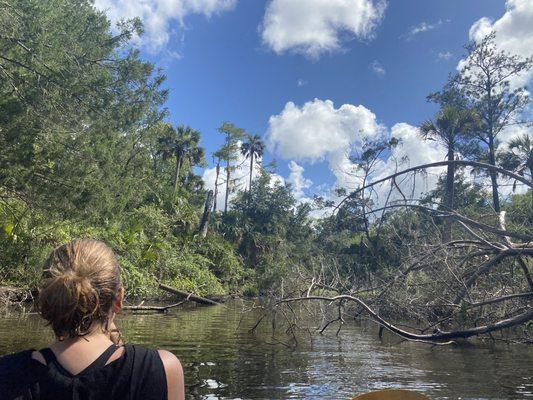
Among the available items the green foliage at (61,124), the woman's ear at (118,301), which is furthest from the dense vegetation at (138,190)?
the woman's ear at (118,301)

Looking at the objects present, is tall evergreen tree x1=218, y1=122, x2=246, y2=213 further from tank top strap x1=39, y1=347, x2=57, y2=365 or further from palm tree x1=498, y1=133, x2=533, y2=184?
tank top strap x1=39, y1=347, x2=57, y2=365

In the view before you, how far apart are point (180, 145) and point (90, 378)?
144ft

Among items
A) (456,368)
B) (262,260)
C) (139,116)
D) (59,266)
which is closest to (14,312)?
(139,116)

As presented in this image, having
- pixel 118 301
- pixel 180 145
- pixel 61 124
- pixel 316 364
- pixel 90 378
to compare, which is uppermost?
pixel 180 145

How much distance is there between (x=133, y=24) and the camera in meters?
17.2

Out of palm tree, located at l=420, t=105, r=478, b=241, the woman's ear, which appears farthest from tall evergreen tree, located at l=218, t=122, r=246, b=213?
the woman's ear

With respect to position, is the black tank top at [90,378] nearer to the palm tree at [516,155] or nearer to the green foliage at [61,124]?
the green foliage at [61,124]

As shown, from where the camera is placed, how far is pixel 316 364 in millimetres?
9805

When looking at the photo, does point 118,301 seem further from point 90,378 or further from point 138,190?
point 138,190

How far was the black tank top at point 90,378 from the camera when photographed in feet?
4.82

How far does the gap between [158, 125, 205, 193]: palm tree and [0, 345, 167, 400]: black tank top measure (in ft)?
135

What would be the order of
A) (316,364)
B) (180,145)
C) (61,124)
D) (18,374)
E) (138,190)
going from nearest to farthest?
(18,374)
(316,364)
(61,124)
(138,190)
(180,145)

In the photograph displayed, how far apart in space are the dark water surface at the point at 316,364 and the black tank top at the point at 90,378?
5651 mm

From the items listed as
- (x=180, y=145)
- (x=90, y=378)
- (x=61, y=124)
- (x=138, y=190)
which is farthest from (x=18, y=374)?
(x=180, y=145)
